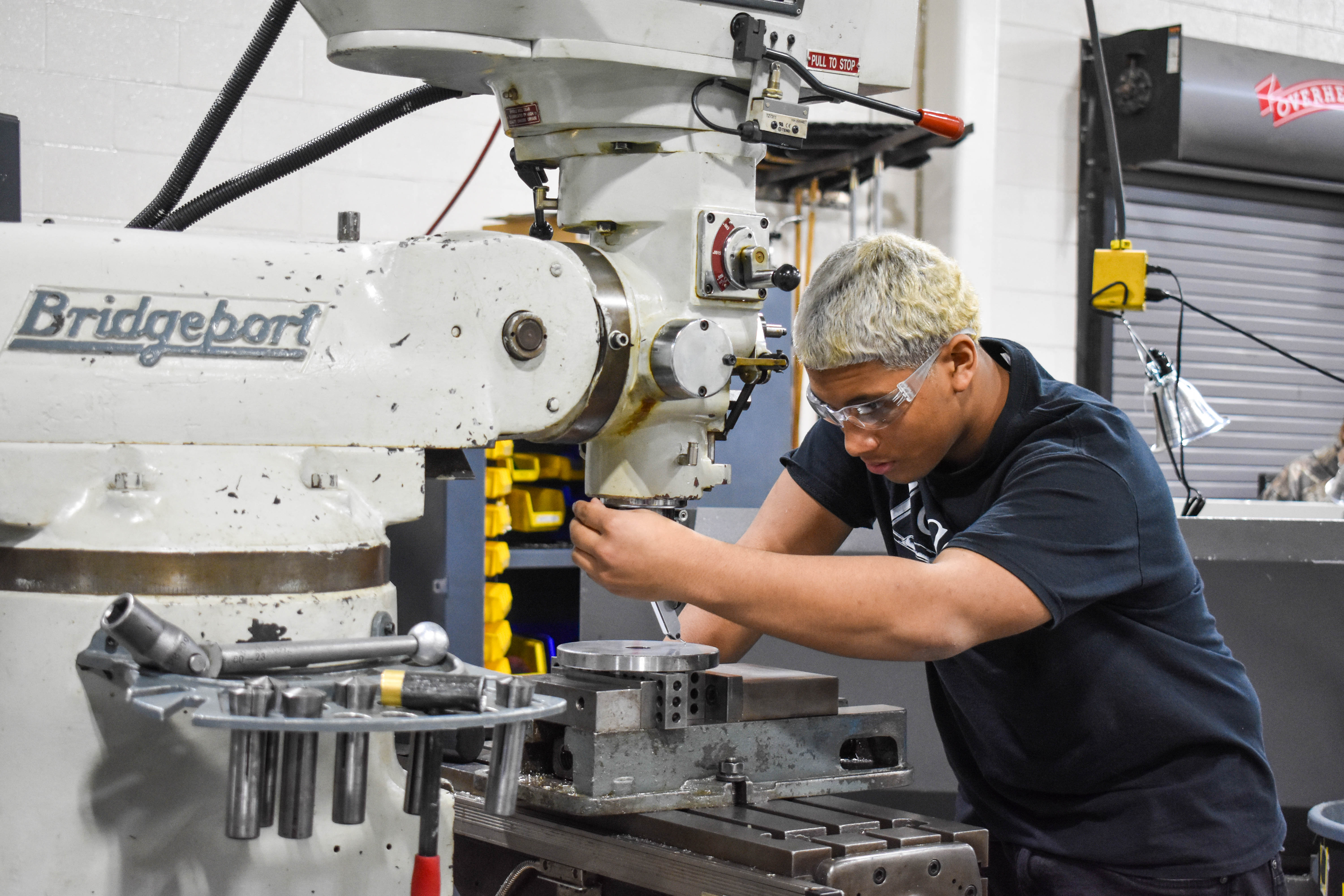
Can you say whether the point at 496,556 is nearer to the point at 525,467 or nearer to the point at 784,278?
the point at 525,467

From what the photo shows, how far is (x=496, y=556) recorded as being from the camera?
7.89ft

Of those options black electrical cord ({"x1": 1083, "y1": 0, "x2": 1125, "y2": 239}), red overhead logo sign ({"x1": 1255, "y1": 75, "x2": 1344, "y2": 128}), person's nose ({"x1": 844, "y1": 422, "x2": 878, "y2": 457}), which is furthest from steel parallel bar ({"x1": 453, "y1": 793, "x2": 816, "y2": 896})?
red overhead logo sign ({"x1": 1255, "y1": 75, "x2": 1344, "y2": 128})

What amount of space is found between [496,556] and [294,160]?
4.05ft

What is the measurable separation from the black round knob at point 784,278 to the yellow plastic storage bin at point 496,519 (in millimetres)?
1352

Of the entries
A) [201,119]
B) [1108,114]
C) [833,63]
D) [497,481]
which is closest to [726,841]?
[833,63]

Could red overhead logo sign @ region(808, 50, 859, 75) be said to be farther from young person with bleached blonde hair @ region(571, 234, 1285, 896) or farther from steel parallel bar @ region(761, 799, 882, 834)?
steel parallel bar @ region(761, 799, 882, 834)

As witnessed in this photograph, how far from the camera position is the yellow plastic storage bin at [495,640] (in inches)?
96.5

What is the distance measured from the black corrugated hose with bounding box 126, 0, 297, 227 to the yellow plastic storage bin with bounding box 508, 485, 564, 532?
1.28m

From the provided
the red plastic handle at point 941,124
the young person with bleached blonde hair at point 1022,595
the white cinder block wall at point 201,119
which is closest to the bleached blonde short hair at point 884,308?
the young person with bleached blonde hair at point 1022,595

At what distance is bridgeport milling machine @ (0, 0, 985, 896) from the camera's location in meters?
0.87

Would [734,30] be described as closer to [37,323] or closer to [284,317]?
[284,317]

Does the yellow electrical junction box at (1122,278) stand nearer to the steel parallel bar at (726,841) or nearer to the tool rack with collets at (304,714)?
the steel parallel bar at (726,841)

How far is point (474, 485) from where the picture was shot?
2334mm

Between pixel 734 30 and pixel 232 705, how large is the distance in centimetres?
69
